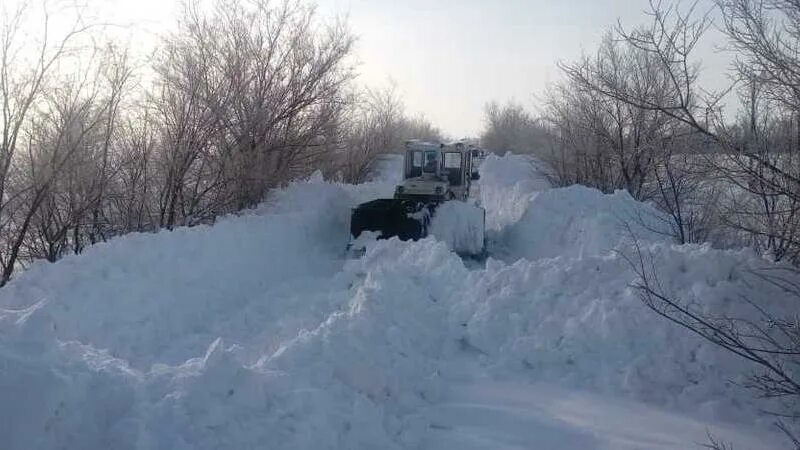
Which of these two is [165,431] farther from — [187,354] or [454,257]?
[454,257]

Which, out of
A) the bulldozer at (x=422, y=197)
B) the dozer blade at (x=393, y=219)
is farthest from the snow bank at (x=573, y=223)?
the dozer blade at (x=393, y=219)

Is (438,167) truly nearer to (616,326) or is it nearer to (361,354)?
(616,326)

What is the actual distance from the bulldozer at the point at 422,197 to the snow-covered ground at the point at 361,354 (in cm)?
233

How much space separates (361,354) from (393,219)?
348 inches

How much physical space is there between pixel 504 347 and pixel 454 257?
3.27 meters

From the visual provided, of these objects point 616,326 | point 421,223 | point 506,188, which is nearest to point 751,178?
point 616,326

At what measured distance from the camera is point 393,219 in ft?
50.2

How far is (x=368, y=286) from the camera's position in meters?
9.52

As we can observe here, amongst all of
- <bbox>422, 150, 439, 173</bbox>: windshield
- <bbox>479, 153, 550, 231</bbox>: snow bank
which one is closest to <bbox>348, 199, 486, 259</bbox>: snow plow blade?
<bbox>422, 150, 439, 173</bbox>: windshield

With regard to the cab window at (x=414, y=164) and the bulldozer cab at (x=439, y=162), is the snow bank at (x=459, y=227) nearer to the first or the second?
the bulldozer cab at (x=439, y=162)

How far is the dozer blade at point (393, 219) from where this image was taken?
15.2 metres

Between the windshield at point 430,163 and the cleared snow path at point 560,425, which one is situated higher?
the windshield at point 430,163

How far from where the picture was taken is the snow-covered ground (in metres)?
4.82

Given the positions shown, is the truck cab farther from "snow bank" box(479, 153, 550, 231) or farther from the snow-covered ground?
the snow-covered ground
